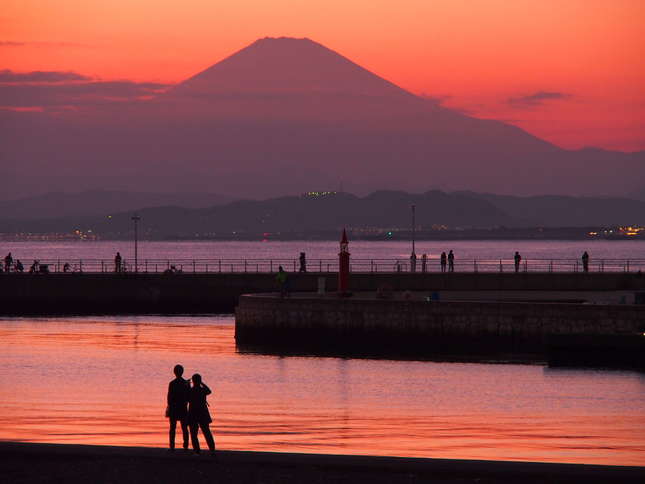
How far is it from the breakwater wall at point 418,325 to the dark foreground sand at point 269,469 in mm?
24027

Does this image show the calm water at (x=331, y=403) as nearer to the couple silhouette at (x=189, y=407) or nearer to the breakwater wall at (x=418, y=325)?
the breakwater wall at (x=418, y=325)

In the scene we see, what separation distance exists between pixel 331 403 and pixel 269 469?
16.8 m

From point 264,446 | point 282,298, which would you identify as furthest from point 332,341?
point 264,446

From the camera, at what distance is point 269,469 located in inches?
824

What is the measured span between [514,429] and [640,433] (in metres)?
2.98

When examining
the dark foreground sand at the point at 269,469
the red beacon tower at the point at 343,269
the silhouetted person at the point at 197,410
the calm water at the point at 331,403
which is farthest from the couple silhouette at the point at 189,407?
the red beacon tower at the point at 343,269

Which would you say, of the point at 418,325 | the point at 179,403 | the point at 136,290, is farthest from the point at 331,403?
the point at 136,290

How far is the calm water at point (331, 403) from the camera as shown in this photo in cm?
2881

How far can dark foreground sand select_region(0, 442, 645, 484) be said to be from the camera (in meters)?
20.2

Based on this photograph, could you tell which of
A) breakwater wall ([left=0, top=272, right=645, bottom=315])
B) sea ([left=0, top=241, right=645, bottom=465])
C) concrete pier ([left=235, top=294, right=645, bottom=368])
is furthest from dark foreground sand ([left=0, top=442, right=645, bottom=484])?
breakwater wall ([left=0, top=272, right=645, bottom=315])

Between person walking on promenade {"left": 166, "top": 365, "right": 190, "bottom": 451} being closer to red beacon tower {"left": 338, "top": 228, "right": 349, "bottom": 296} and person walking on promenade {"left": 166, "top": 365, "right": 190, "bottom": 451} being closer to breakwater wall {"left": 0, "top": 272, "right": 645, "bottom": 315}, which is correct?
red beacon tower {"left": 338, "top": 228, "right": 349, "bottom": 296}

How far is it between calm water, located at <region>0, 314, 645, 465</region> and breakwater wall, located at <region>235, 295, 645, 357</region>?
1361 mm

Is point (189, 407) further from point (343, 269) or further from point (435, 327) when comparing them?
point (343, 269)

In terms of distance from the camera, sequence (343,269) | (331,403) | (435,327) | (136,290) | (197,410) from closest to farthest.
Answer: (197,410)
(331,403)
(435,327)
(343,269)
(136,290)
